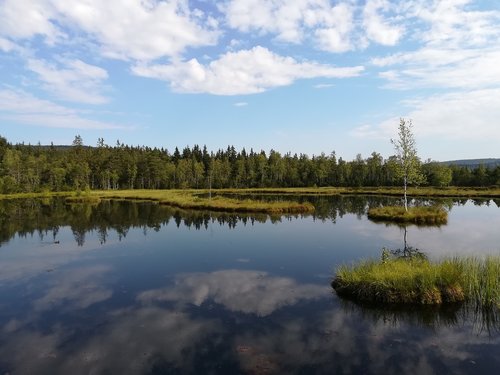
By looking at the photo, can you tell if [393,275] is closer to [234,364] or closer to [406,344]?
[406,344]

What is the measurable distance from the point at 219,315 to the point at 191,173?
14391 centimetres

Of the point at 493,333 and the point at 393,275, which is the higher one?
the point at 393,275

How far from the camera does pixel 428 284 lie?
18.4 metres

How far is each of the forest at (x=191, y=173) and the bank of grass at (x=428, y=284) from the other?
11688 cm

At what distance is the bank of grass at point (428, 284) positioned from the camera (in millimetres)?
18000

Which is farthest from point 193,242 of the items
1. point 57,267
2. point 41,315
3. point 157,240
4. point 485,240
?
point 485,240

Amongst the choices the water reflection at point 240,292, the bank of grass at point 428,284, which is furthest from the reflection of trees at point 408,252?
the water reflection at point 240,292

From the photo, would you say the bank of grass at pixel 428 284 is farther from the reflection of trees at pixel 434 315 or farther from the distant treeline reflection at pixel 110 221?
the distant treeline reflection at pixel 110 221

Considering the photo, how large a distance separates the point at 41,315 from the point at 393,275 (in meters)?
16.4

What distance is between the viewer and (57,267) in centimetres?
2728

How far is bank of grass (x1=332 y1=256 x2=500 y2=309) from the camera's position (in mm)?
18000

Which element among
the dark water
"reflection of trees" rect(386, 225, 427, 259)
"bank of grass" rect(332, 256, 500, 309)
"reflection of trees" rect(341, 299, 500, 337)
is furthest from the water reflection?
"reflection of trees" rect(386, 225, 427, 259)

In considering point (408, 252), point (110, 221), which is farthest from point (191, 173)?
point (408, 252)

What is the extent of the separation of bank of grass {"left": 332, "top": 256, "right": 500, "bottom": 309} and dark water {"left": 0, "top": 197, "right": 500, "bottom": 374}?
89 cm
